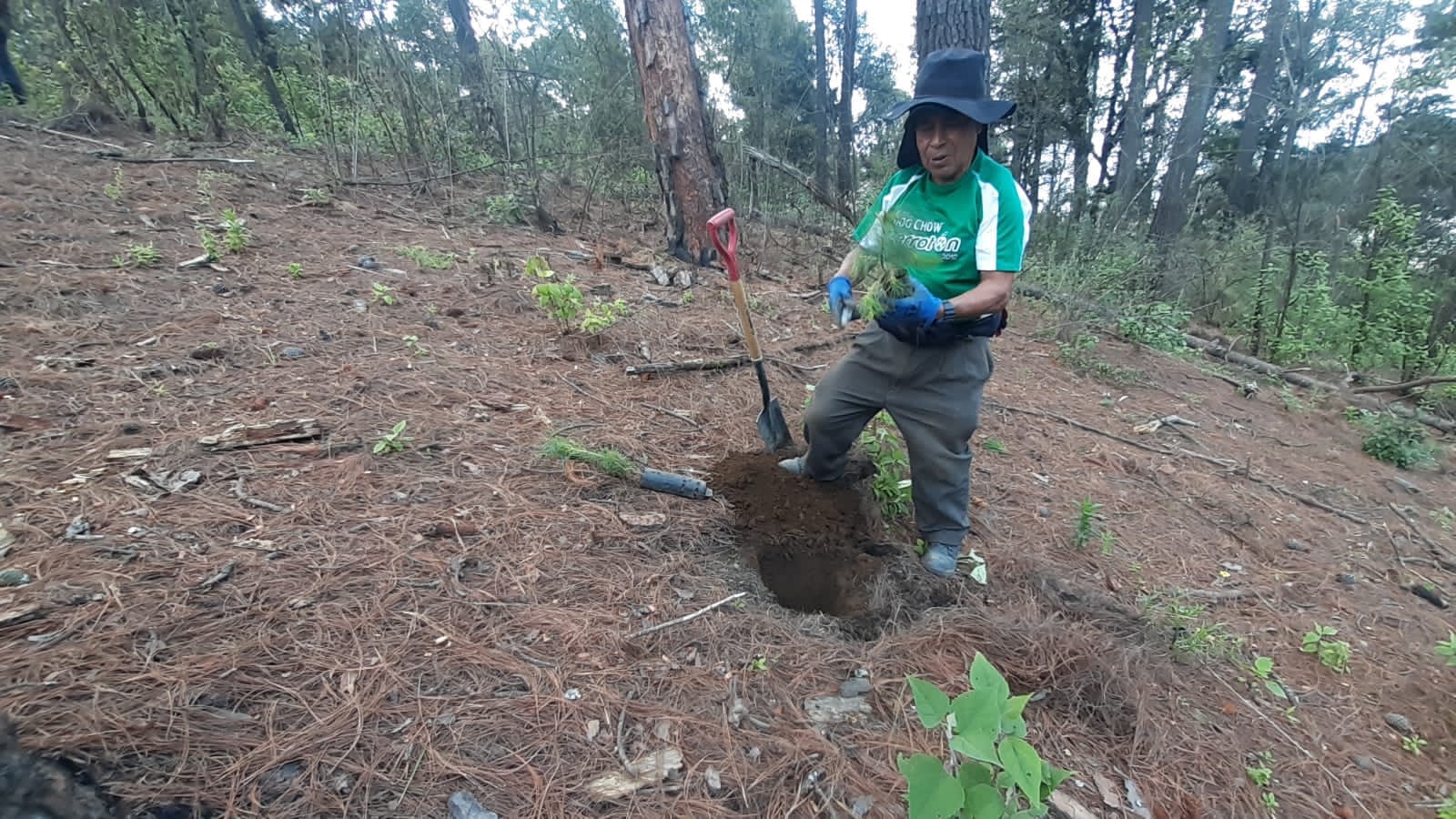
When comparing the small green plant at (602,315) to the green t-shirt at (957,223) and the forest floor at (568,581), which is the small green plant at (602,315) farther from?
the green t-shirt at (957,223)

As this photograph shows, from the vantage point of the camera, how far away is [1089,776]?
5.60 feet

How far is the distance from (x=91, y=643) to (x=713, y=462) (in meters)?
2.22

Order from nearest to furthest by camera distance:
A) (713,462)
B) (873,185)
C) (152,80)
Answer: (713,462), (152,80), (873,185)

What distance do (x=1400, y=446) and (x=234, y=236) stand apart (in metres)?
8.79

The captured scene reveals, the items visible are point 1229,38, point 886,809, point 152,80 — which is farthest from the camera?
point 1229,38

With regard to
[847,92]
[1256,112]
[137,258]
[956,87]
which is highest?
[847,92]

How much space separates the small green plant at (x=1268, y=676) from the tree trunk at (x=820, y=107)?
1055 centimetres

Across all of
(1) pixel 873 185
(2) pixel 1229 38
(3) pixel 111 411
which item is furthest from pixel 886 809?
(2) pixel 1229 38

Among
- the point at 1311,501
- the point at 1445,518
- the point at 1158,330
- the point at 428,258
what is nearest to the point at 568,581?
the point at 428,258

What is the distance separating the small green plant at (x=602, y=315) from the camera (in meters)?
3.90

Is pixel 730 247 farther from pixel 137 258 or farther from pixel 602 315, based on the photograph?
pixel 137 258

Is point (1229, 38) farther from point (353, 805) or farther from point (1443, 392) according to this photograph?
point (353, 805)

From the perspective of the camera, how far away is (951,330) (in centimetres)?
245

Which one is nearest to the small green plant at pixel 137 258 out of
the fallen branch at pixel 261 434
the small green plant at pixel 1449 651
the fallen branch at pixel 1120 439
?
the fallen branch at pixel 261 434
